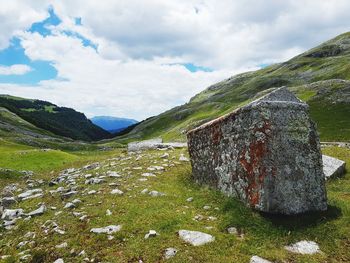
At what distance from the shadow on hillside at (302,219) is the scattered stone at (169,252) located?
3645 mm

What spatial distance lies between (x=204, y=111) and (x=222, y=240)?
12539 cm

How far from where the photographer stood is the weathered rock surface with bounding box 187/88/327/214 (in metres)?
12.5

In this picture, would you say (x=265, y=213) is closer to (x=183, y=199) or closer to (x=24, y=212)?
(x=183, y=199)

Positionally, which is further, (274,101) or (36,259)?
(274,101)

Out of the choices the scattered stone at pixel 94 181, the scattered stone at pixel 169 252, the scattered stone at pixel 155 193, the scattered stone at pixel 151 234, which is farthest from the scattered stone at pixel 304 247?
the scattered stone at pixel 94 181

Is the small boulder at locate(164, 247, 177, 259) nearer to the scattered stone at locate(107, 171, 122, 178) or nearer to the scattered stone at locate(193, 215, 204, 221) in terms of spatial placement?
the scattered stone at locate(193, 215, 204, 221)

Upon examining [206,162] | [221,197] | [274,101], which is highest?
[274,101]

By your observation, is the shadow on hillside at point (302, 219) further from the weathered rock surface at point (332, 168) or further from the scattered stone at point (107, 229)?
the weathered rock surface at point (332, 168)

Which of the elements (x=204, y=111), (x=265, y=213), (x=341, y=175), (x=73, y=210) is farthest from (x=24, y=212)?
(x=204, y=111)

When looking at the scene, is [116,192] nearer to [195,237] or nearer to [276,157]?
[195,237]

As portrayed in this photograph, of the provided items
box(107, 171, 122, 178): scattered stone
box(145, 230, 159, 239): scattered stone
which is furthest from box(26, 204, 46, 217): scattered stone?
box(145, 230, 159, 239): scattered stone

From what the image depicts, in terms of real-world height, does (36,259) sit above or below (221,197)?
below

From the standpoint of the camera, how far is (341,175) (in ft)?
64.5

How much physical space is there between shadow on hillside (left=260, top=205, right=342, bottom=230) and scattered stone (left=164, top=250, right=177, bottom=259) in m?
3.65
